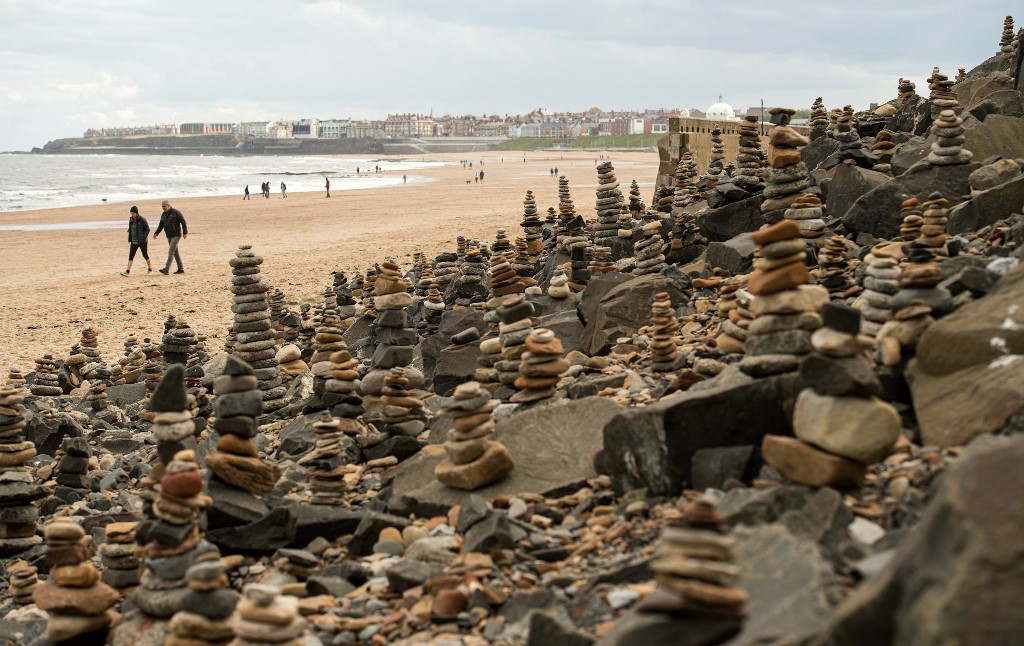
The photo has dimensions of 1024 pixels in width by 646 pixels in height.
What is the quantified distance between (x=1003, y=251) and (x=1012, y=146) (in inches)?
272

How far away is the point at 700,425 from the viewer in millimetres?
6441

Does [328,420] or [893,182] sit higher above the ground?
[893,182]

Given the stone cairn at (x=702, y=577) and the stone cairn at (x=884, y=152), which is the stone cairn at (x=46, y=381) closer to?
the stone cairn at (x=884, y=152)

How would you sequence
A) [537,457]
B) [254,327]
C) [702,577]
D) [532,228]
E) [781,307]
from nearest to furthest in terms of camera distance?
[702,577]
[781,307]
[537,457]
[254,327]
[532,228]

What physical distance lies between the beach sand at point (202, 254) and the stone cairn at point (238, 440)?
42.6ft

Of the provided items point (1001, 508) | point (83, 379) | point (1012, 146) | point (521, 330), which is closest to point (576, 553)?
point (1001, 508)

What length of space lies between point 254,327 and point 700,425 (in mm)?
9350

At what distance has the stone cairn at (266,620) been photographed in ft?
15.8

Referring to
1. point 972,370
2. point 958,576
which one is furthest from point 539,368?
A: point 958,576

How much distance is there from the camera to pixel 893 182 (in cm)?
1277

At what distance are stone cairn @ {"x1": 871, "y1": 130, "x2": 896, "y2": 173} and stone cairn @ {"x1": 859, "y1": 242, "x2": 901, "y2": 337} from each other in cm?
817

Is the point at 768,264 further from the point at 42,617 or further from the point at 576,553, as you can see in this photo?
the point at 42,617

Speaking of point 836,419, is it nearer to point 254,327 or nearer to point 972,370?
point 972,370

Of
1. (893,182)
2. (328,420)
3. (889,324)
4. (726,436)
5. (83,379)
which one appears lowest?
(83,379)
